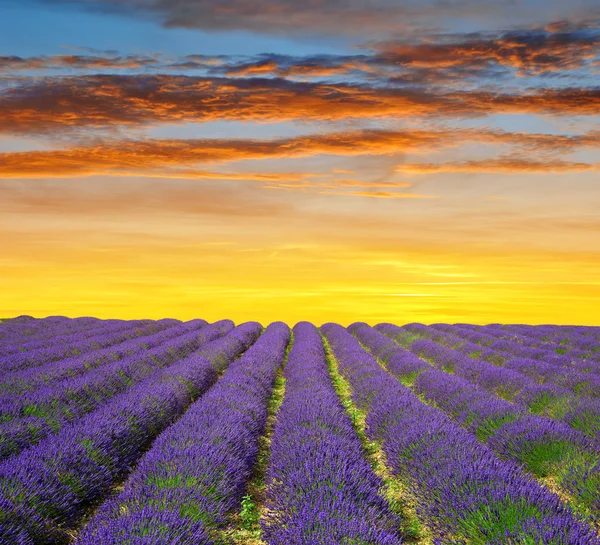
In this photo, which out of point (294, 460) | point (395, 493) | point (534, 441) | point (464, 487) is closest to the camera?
point (464, 487)

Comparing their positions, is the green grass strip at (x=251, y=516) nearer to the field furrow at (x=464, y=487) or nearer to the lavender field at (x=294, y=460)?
the lavender field at (x=294, y=460)

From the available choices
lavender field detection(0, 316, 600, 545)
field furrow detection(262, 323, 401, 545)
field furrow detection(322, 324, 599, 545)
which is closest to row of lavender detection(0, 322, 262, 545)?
lavender field detection(0, 316, 600, 545)

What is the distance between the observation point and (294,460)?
442 cm

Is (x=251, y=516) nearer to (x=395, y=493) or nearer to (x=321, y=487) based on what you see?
(x=321, y=487)

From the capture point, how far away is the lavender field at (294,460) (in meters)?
3.38

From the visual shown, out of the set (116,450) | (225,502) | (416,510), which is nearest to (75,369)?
(116,450)

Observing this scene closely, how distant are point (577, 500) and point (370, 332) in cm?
1375

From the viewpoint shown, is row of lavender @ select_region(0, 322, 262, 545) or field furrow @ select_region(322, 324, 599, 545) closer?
field furrow @ select_region(322, 324, 599, 545)

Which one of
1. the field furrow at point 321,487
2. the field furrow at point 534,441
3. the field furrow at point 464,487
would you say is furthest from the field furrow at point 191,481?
the field furrow at point 534,441

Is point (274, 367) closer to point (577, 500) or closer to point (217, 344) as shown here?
point (217, 344)

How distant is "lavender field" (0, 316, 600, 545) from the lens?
338 centimetres

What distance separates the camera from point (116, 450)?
5.30 m

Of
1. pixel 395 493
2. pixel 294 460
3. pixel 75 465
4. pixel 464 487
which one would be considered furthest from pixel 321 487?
pixel 75 465

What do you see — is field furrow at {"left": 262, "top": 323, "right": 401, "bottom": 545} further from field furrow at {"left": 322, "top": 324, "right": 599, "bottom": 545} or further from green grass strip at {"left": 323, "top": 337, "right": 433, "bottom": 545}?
field furrow at {"left": 322, "top": 324, "right": 599, "bottom": 545}
